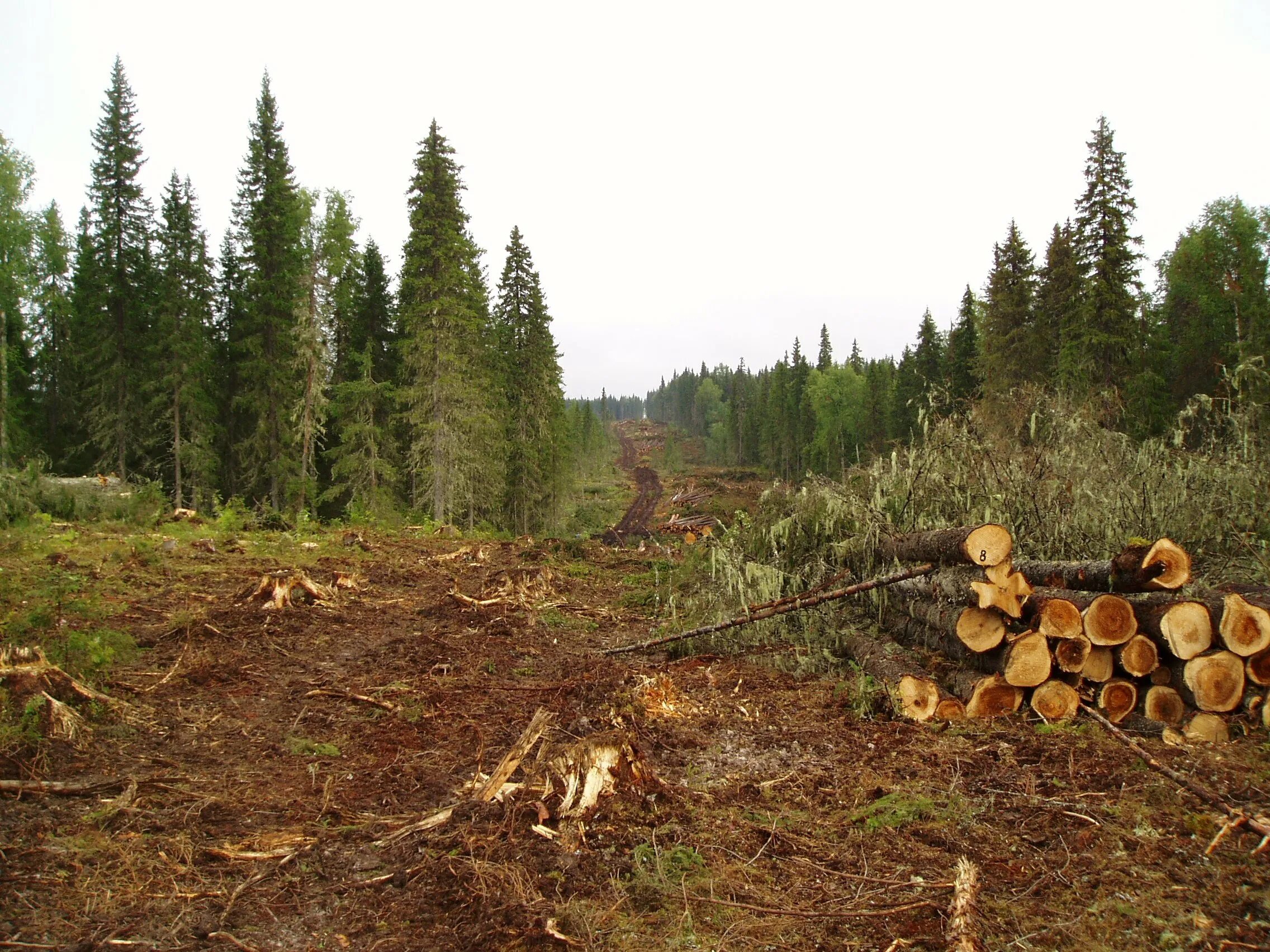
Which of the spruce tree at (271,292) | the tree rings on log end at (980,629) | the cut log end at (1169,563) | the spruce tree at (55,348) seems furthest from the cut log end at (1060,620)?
the spruce tree at (55,348)

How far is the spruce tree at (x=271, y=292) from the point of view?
21750 millimetres

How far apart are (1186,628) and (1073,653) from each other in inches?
28.5

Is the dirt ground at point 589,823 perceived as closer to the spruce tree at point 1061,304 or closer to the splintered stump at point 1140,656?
the splintered stump at point 1140,656

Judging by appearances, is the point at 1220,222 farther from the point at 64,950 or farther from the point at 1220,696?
the point at 64,950

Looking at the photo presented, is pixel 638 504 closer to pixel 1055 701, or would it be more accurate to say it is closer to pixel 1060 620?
pixel 1055 701

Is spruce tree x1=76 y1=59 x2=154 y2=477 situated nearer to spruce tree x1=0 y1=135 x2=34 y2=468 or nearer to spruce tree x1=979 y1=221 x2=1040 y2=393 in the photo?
spruce tree x1=0 y1=135 x2=34 y2=468

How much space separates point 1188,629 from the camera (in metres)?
4.74

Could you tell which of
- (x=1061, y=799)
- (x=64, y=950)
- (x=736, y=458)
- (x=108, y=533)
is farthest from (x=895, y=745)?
(x=736, y=458)

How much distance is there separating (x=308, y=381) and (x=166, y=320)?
5.15 m

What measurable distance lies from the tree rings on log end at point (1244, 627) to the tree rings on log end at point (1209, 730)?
1.55 feet

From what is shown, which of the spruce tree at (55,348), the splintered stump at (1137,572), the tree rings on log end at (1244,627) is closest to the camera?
the tree rings on log end at (1244,627)

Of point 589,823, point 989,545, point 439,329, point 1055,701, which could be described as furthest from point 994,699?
point 439,329

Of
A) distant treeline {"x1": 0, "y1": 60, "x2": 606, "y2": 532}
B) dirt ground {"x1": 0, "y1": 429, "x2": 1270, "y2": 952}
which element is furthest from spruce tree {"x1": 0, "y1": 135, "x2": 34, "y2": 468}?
dirt ground {"x1": 0, "y1": 429, "x2": 1270, "y2": 952}

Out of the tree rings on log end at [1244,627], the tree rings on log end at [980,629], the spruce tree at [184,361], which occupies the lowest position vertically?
the tree rings on log end at [980,629]
